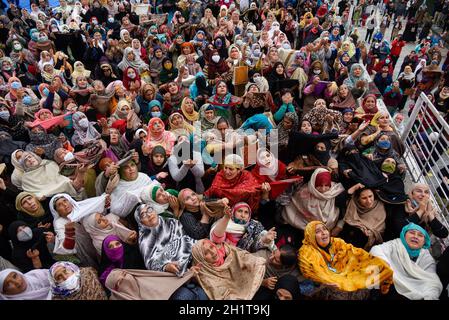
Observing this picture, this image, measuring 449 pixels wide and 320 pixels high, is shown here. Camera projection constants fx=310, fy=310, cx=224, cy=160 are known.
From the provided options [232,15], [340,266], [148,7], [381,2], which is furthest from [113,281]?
[381,2]

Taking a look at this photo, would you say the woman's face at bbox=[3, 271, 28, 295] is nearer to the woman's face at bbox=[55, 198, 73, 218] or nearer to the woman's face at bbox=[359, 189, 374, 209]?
the woman's face at bbox=[55, 198, 73, 218]

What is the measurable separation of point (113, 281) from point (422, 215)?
2841mm

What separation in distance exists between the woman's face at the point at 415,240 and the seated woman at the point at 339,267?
1.20 ft

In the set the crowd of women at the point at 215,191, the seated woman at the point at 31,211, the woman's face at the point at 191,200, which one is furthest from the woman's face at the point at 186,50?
the seated woman at the point at 31,211

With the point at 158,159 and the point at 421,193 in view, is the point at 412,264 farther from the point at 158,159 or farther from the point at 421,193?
the point at 158,159

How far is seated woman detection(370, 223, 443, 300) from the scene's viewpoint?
8.48 ft

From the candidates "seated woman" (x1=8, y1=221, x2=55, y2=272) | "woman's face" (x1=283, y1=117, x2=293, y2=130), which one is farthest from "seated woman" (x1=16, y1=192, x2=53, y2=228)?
"woman's face" (x1=283, y1=117, x2=293, y2=130)

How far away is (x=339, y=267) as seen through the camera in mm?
2674

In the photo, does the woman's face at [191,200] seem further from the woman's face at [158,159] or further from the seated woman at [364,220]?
the seated woman at [364,220]

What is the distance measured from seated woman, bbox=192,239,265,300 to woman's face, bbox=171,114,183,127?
6.63ft

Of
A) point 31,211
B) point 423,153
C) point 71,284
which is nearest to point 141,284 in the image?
point 71,284

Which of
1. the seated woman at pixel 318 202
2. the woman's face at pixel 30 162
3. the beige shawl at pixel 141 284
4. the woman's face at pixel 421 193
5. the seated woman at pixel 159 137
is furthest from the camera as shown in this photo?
the seated woman at pixel 159 137

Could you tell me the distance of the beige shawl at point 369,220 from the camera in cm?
302
